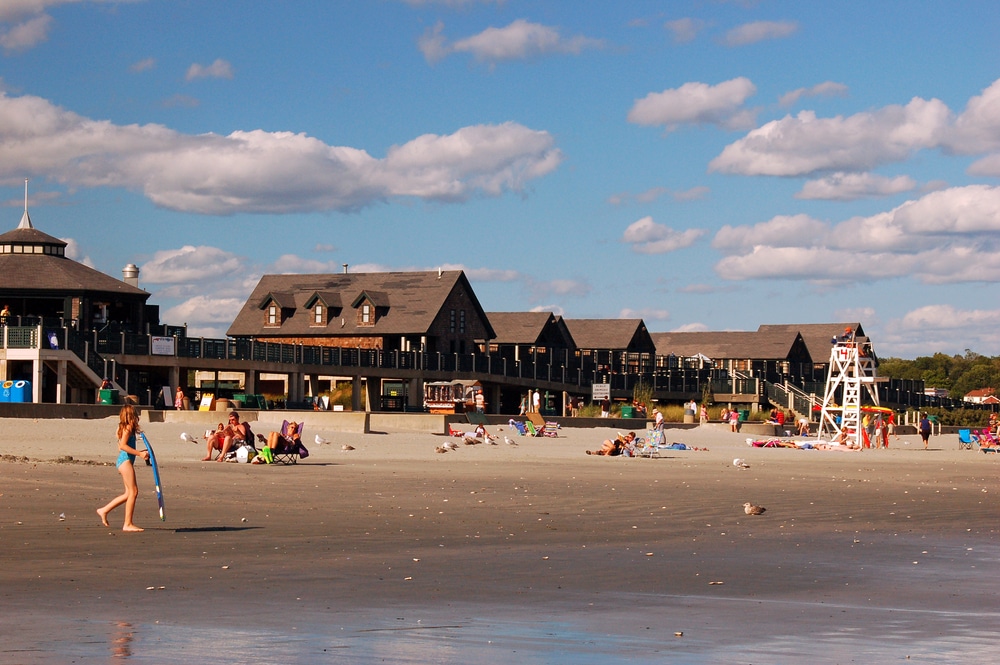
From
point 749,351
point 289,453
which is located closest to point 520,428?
point 289,453

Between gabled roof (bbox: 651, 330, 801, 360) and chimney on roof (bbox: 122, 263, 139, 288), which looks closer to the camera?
chimney on roof (bbox: 122, 263, 139, 288)

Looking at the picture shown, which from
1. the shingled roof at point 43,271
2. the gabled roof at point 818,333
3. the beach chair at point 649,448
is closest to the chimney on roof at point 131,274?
the shingled roof at point 43,271

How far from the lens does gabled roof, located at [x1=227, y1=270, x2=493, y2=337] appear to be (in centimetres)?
7825

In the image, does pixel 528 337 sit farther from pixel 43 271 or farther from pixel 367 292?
pixel 43 271

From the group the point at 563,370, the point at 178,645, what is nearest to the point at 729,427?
the point at 563,370

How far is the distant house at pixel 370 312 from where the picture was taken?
7825 cm

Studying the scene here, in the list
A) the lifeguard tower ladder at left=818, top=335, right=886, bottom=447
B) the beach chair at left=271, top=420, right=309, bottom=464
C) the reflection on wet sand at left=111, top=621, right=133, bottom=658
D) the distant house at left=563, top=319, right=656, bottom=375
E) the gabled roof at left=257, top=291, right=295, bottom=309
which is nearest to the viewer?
the reflection on wet sand at left=111, top=621, right=133, bottom=658

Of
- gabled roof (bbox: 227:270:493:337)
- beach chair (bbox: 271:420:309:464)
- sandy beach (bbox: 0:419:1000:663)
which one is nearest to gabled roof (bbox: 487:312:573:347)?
gabled roof (bbox: 227:270:493:337)

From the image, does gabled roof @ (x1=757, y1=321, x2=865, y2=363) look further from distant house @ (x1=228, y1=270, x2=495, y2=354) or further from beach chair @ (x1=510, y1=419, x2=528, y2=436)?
beach chair @ (x1=510, y1=419, x2=528, y2=436)

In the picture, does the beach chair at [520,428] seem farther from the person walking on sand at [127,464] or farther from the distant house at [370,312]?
the distant house at [370,312]

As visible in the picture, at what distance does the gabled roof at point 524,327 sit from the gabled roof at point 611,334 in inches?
329

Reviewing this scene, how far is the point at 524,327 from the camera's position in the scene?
9381 centimetres

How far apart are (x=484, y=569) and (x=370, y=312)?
67.1 meters

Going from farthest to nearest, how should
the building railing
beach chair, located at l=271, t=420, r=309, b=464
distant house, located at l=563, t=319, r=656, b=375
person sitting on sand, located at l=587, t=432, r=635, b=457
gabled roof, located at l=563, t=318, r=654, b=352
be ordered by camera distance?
gabled roof, located at l=563, t=318, r=654, b=352 < distant house, located at l=563, t=319, r=656, b=375 < the building railing < person sitting on sand, located at l=587, t=432, r=635, b=457 < beach chair, located at l=271, t=420, r=309, b=464
